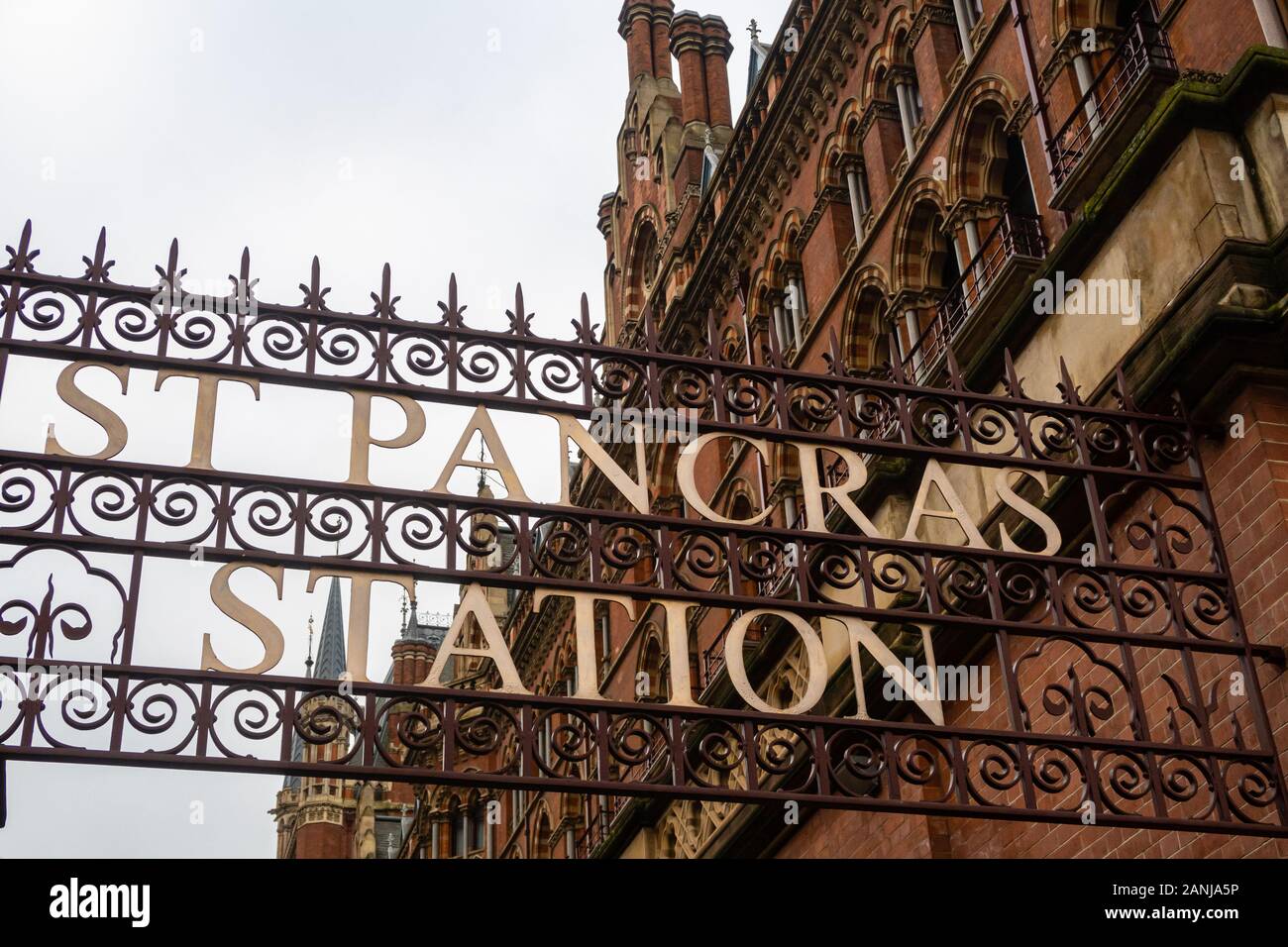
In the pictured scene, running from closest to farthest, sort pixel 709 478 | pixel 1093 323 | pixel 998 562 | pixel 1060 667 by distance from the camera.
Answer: pixel 998 562 < pixel 1093 323 < pixel 1060 667 < pixel 709 478

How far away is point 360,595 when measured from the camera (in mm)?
7508

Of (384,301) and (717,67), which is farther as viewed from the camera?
(717,67)

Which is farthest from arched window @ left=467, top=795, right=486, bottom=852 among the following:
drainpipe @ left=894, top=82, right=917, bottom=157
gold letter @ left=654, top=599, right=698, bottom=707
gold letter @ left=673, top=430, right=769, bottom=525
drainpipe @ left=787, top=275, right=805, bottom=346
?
gold letter @ left=654, top=599, right=698, bottom=707

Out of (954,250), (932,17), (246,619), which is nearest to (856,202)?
(954,250)

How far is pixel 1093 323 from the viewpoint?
9.89m

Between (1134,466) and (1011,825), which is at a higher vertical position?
(1134,466)

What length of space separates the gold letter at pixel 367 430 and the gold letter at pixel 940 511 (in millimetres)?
2420

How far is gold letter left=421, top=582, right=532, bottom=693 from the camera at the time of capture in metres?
7.36

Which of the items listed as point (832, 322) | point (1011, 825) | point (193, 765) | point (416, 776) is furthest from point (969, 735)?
point (832, 322)

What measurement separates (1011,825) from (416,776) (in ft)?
20.6

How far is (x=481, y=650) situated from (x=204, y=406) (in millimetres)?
1746

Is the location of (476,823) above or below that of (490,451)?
above

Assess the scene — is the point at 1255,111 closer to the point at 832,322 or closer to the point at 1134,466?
the point at 1134,466

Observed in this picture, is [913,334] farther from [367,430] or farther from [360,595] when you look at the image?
[360,595]
